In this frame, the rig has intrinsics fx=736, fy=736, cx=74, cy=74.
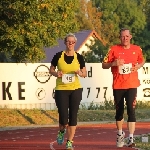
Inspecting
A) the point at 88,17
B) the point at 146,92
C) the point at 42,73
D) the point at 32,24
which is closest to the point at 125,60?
the point at 32,24

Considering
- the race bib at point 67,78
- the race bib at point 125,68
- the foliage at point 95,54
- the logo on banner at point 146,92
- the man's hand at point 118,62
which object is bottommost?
the logo on banner at point 146,92

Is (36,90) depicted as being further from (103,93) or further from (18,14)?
(18,14)

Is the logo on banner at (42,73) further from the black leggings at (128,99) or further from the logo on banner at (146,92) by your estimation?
the black leggings at (128,99)

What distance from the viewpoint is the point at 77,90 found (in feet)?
44.9

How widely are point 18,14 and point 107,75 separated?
1004 cm

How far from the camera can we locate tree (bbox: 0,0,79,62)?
26.7 meters

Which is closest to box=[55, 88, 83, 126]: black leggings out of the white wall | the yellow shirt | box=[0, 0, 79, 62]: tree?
the yellow shirt

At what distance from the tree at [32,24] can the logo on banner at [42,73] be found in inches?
137

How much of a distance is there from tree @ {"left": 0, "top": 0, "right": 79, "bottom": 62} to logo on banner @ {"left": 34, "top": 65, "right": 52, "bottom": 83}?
347 cm

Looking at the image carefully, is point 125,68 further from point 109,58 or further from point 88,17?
point 88,17

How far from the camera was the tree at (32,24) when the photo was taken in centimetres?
2672

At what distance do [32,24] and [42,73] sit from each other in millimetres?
6100

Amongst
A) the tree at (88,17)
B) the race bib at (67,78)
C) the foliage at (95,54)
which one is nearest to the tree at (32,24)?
the race bib at (67,78)

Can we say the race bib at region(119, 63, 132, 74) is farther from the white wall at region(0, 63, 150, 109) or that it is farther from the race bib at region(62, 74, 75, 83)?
the white wall at region(0, 63, 150, 109)
